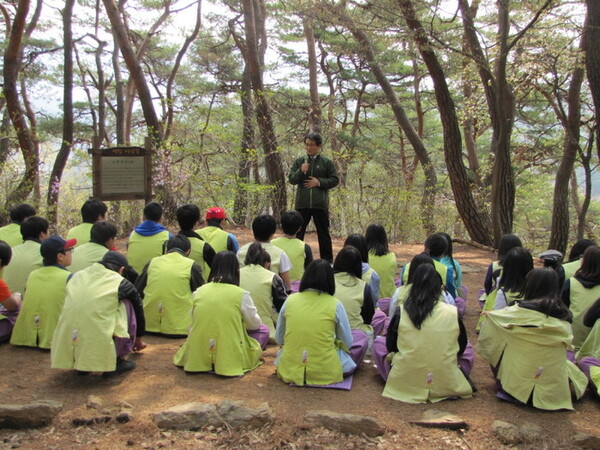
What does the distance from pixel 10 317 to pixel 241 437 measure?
2376 millimetres

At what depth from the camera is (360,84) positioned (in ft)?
58.6

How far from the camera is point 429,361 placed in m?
3.18

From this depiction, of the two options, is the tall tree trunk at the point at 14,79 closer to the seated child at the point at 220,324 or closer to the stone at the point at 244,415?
the seated child at the point at 220,324

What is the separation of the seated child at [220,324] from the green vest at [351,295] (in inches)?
27.1

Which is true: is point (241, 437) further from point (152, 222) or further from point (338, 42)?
point (338, 42)

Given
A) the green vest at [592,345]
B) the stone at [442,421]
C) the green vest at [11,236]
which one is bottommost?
the stone at [442,421]

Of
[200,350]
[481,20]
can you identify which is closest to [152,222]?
[200,350]

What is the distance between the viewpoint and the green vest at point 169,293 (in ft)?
13.6

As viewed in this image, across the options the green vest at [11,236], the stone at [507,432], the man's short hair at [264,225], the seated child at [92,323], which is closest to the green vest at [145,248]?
the man's short hair at [264,225]

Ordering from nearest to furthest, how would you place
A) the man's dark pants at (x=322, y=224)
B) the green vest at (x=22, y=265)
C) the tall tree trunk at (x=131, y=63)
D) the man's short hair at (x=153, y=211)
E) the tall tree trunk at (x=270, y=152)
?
the green vest at (x=22, y=265)
the man's short hair at (x=153, y=211)
the man's dark pants at (x=322, y=224)
the tall tree trunk at (x=131, y=63)
the tall tree trunk at (x=270, y=152)


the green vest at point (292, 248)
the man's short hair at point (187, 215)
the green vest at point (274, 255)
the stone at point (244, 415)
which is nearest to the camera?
the stone at point (244, 415)

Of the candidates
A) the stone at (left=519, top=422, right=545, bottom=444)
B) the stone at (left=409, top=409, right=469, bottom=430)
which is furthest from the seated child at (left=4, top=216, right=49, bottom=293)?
the stone at (left=519, top=422, right=545, bottom=444)

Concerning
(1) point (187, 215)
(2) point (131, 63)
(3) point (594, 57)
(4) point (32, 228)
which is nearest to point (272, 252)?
(1) point (187, 215)

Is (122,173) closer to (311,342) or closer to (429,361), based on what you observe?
(311,342)
